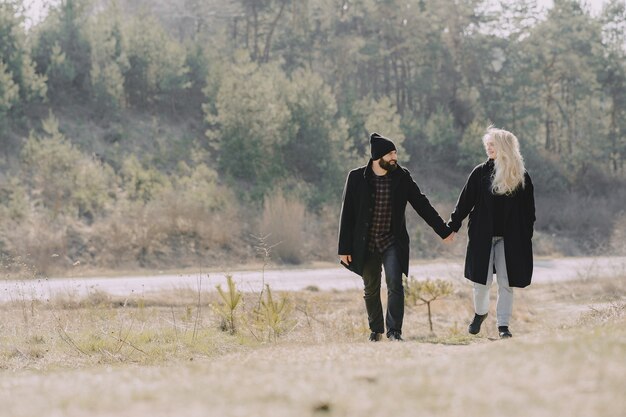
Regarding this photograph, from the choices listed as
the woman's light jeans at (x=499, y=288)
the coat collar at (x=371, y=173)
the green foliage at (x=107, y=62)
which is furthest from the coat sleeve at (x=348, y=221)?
the green foliage at (x=107, y=62)

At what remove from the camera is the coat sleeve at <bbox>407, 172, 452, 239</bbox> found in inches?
357

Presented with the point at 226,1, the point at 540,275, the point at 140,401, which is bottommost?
the point at 540,275

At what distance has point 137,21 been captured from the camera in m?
37.6

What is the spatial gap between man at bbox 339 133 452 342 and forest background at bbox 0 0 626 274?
2.50 metres

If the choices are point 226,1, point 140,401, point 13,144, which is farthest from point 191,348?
point 226,1

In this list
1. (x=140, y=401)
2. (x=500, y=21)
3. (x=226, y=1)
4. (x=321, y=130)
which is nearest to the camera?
(x=140, y=401)

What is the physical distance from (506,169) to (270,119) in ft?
80.5

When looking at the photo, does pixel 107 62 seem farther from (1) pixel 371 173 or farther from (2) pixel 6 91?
(1) pixel 371 173

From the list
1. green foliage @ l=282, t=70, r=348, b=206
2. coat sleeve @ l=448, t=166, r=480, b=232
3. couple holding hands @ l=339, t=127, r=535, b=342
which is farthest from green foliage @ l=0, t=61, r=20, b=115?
coat sleeve @ l=448, t=166, r=480, b=232

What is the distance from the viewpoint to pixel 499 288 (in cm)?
903

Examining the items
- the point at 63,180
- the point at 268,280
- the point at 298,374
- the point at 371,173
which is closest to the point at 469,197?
the point at 371,173

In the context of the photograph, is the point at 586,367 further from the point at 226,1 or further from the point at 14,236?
the point at 226,1

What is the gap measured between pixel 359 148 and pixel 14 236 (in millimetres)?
19246

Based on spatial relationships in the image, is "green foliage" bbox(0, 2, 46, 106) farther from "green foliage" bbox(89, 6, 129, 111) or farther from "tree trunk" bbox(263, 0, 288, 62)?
"tree trunk" bbox(263, 0, 288, 62)
